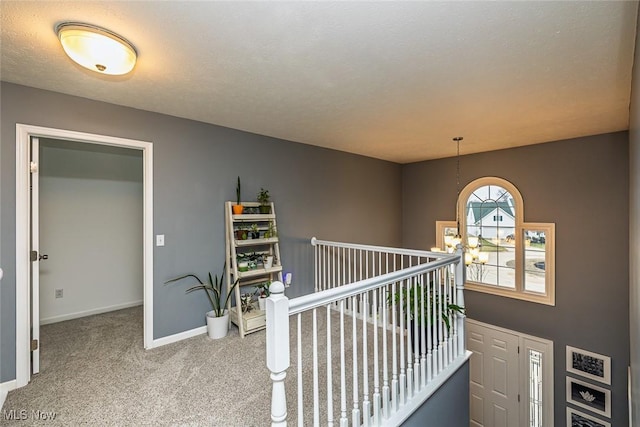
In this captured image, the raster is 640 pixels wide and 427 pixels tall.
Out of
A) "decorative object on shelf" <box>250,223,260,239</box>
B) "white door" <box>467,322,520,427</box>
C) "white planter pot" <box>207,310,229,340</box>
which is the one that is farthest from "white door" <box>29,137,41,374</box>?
"white door" <box>467,322,520,427</box>

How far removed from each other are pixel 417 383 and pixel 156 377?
2.01m

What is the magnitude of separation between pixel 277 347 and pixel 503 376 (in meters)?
4.92

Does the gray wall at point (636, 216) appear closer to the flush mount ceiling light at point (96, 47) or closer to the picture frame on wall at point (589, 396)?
the picture frame on wall at point (589, 396)

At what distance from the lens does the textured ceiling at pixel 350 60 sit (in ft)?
4.87

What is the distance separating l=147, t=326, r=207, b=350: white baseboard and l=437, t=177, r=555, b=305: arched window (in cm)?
343

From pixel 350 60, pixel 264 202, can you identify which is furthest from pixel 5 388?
pixel 350 60

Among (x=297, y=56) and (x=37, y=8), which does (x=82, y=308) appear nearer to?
(x=37, y=8)

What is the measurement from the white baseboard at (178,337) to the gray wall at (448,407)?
7.11 feet

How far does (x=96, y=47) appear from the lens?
1615 millimetres

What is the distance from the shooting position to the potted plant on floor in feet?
9.65

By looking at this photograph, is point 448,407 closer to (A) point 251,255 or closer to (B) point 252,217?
(A) point 251,255

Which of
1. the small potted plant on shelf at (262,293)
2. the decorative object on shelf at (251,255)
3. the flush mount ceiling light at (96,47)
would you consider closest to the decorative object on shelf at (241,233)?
the decorative object on shelf at (251,255)

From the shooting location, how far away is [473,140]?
4020 mm

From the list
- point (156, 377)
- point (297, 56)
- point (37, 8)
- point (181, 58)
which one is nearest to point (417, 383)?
point (156, 377)
